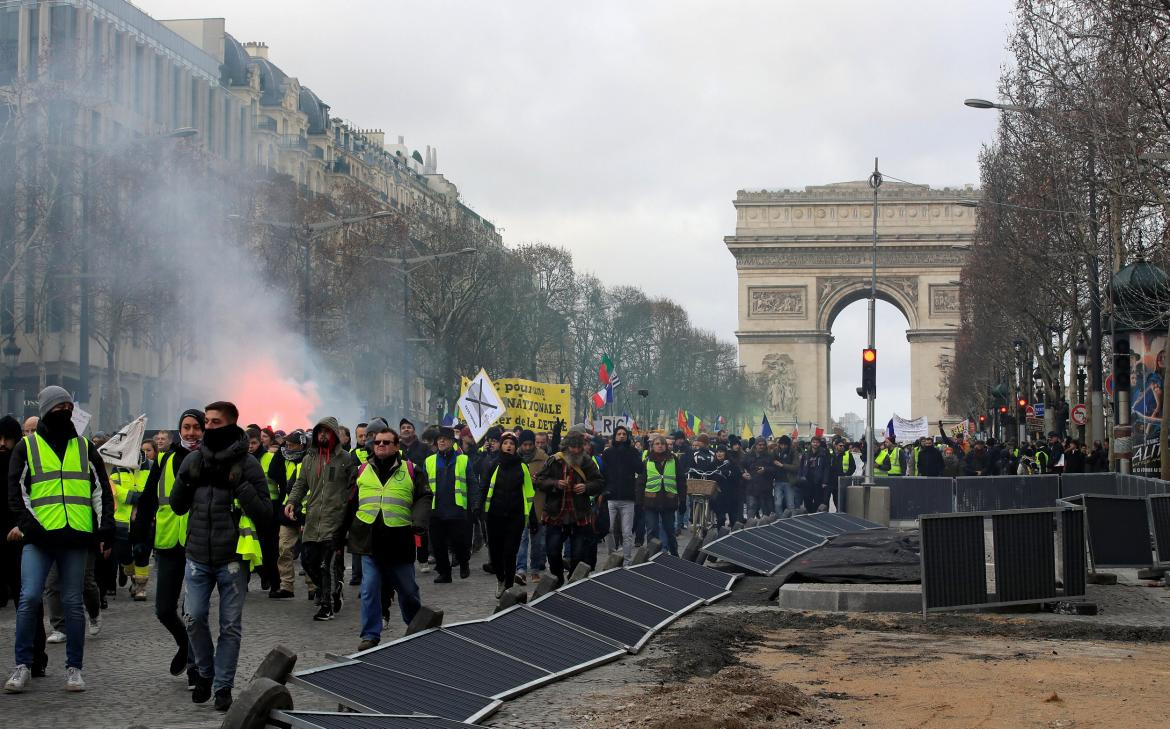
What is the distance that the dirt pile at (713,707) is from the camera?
8.96 meters

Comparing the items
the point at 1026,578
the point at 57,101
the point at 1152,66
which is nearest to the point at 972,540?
the point at 1026,578

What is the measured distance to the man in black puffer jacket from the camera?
32.0 ft

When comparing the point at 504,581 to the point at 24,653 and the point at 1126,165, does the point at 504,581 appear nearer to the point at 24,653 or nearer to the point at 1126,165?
the point at 24,653

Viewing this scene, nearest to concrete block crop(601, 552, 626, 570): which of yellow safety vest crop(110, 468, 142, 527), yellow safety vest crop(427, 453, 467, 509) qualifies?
yellow safety vest crop(427, 453, 467, 509)

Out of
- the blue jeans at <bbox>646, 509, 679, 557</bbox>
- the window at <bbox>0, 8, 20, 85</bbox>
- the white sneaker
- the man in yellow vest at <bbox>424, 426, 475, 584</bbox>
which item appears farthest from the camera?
the window at <bbox>0, 8, 20, 85</bbox>

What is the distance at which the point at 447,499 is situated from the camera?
1873 centimetres

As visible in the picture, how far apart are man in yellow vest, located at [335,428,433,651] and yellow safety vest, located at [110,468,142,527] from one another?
5.67 m

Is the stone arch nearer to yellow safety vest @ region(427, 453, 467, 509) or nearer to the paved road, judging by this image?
yellow safety vest @ region(427, 453, 467, 509)

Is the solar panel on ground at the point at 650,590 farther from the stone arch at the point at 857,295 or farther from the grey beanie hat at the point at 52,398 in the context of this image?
the stone arch at the point at 857,295

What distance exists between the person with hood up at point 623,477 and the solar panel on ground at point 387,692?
1058 centimetres

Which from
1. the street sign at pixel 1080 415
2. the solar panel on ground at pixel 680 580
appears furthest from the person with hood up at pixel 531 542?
the street sign at pixel 1080 415

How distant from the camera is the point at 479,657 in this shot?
1000 cm

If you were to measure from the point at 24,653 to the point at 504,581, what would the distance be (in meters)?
6.61

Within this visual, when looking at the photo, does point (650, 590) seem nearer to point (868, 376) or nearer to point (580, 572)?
point (580, 572)
